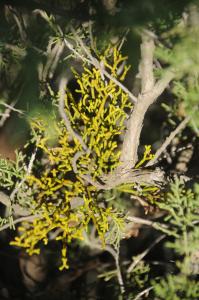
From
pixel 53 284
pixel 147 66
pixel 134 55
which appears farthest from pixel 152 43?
pixel 53 284

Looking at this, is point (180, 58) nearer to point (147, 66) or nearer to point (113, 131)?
point (147, 66)

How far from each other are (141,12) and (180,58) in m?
0.15

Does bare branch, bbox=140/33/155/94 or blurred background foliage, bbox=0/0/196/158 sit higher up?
blurred background foliage, bbox=0/0/196/158

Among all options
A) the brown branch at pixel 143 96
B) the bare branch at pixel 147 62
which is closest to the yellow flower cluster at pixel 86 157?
the brown branch at pixel 143 96

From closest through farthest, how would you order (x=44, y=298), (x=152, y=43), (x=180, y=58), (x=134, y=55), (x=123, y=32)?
(x=180, y=58), (x=152, y=43), (x=123, y=32), (x=134, y=55), (x=44, y=298)

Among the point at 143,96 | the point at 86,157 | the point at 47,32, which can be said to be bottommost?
the point at 86,157

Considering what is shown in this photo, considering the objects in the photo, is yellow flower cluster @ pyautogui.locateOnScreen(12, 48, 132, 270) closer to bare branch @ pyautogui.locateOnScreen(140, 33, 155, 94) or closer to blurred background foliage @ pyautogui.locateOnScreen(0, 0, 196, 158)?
blurred background foliage @ pyautogui.locateOnScreen(0, 0, 196, 158)

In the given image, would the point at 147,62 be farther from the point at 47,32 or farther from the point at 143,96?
the point at 47,32

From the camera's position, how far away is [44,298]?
219 centimetres

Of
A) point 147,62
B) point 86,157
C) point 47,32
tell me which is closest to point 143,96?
point 147,62

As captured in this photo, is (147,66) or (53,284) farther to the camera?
(53,284)

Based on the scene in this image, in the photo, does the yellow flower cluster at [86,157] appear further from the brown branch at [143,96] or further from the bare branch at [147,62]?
the bare branch at [147,62]

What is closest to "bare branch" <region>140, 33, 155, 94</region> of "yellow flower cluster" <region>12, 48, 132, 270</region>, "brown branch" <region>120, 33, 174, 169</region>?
"brown branch" <region>120, 33, 174, 169</region>

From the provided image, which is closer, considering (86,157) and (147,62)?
(147,62)
